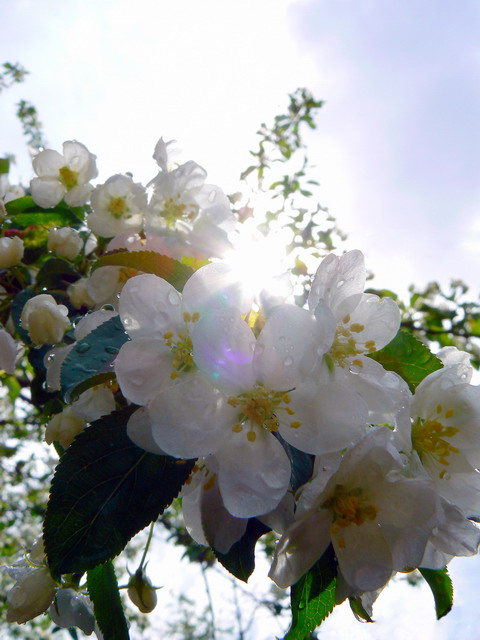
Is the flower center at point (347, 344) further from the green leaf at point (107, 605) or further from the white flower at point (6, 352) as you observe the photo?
the white flower at point (6, 352)

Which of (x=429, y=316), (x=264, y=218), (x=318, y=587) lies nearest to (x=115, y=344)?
(x=318, y=587)

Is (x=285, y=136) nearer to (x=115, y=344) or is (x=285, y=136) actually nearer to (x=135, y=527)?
(x=115, y=344)

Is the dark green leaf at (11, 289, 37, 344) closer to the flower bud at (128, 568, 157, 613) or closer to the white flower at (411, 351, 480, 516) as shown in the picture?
the flower bud at (128, 568, 157, 613)

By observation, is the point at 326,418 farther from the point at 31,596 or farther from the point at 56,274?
the point at 56,274

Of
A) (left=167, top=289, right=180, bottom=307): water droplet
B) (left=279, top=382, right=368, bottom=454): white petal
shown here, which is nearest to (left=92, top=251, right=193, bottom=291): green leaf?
(left=167, top=289, right=180, bottom=307): water droplet

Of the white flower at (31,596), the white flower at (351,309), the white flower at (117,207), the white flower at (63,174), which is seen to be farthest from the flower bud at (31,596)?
the white flower at (63,174)

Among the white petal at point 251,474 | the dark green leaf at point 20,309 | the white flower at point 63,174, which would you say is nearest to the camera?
the white petal at point 251,474
